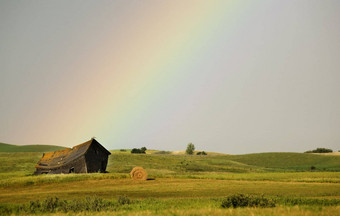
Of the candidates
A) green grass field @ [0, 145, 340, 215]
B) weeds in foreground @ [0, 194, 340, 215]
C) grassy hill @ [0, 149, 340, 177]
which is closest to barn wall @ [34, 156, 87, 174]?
green grass field @ [0, 145, 340, 215]

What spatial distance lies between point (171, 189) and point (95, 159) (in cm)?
2251

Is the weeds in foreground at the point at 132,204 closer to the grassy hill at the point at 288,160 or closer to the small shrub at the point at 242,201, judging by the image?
the small shrub at the point at 242,201

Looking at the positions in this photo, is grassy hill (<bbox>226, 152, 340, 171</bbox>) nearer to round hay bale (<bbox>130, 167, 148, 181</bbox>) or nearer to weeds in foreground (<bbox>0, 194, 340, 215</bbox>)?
round hay bale (<bbox>130, 167, 148, 181</bbox>)

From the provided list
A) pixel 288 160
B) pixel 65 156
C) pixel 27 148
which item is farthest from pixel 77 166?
pixel 27 148

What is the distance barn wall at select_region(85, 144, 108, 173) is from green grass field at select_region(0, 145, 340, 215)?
4.56 metres

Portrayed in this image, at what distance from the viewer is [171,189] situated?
3559cm

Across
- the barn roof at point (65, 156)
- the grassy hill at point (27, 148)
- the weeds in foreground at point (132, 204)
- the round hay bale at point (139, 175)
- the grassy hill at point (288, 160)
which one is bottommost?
the weeds in foreground at point (132, 204)

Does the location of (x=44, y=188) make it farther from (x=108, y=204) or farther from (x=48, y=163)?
(x=108, y=204)

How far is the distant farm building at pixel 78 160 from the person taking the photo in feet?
173

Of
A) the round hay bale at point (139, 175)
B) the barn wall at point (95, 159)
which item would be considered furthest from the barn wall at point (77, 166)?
the round hay bale at point (139, 175)

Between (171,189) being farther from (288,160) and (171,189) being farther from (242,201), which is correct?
(288,160)

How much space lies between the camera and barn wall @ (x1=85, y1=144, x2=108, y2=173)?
53.5 m

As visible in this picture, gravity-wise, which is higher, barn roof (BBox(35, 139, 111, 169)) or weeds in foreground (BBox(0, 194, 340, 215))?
barn roof (BBox(35, 139, 111, 169))

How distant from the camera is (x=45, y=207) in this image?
21.8 m
